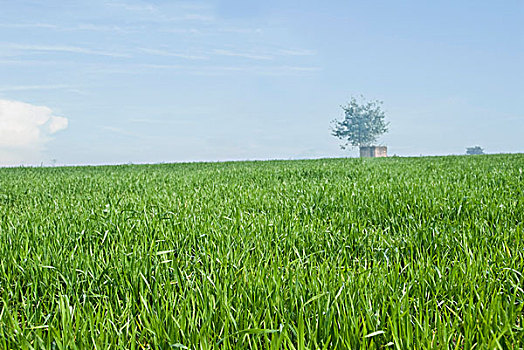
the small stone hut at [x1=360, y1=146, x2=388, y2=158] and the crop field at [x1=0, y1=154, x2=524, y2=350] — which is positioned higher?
the small stone hut at [x1=360, y1=146, x2=388, y2=158]

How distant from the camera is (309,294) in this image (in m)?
1.76

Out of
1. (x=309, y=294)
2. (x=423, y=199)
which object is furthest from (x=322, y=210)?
(x=309, y=294)

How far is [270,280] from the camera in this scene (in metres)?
1.90

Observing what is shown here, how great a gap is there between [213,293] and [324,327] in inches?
23.1

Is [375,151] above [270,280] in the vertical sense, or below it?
above

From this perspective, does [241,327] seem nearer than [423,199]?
Yes

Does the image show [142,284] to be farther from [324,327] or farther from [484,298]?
[484,298]

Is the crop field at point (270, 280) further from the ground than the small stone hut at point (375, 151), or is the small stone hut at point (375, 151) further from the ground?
the small stone hut at point (375, 151)

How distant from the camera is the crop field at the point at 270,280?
59.2 inches

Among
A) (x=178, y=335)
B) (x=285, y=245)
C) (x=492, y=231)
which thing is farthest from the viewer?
(x=492, y=231)

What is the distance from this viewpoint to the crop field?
1.50m

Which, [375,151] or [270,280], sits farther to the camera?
[375,151]

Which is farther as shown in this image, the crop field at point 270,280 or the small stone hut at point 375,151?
the small stone hut at point 375,151

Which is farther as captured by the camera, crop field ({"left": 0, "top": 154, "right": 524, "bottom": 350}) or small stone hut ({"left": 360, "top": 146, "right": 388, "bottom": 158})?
small stone hut ({"left": 360, "top": 146, "right": 388, "bottom": 158})
